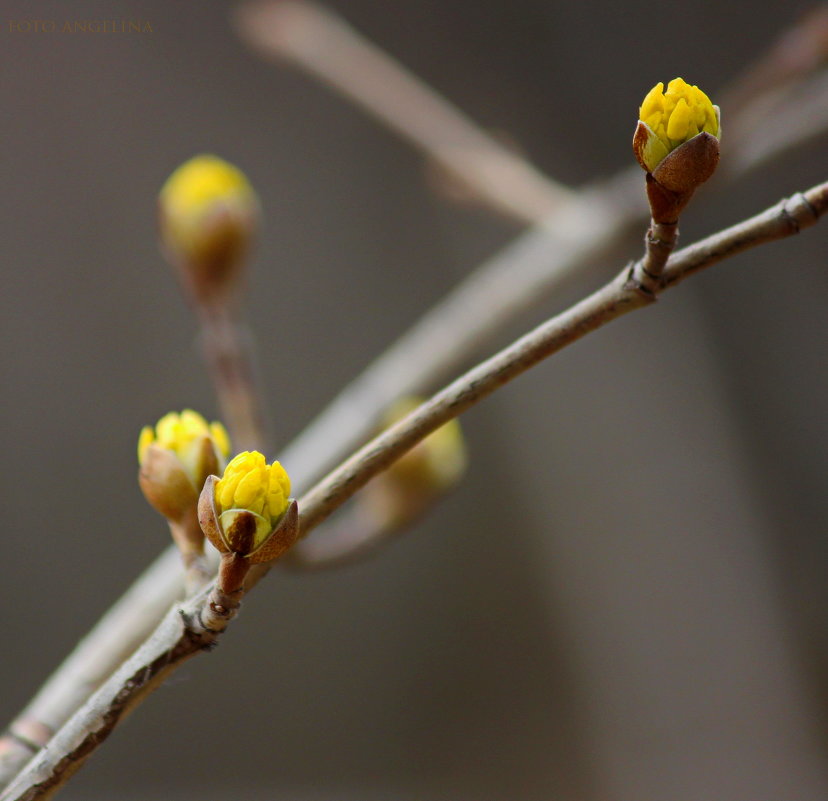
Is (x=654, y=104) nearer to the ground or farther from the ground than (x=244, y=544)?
farther from the ground

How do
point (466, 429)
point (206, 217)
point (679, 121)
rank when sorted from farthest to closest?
point (466, 429) → point (206, 217) → point (679, 121)

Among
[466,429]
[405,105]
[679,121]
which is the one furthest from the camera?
[466,429]

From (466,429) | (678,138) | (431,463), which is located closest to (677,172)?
(678,138)

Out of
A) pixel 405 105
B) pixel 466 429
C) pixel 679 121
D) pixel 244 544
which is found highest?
pixel 466 429

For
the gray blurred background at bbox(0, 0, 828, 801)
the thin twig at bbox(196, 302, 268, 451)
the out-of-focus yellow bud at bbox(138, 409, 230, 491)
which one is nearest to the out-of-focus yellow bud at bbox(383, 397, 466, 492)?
the thin twig at bbox(196, 302, 268, 451)

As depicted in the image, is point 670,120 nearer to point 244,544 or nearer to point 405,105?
point 244,544

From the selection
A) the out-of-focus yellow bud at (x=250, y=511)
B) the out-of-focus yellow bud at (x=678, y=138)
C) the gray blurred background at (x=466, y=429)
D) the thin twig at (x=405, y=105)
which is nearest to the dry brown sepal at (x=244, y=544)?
the out-of-focus yellow bud at (x=250, y=511)

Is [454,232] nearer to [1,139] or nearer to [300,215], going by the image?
[300,215]
